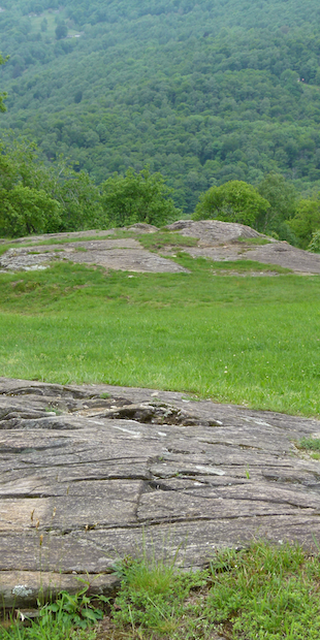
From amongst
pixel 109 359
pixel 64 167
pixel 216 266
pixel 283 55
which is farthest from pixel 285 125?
pixel 109 359

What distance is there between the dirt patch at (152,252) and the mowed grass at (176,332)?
4.99ft

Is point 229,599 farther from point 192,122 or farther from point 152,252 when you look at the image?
point 192,122


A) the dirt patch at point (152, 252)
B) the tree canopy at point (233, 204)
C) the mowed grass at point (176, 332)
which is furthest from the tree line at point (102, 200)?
the mowed grass at point (176, 332)

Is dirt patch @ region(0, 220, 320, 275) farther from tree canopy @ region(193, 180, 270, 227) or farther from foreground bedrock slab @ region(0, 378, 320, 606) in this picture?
foreground bedrock slab @ region(0, 378, 320, 606)

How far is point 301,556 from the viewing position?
299 cm

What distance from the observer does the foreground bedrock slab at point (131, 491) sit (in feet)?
9.78

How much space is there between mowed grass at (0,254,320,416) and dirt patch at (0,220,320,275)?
59.9 inches

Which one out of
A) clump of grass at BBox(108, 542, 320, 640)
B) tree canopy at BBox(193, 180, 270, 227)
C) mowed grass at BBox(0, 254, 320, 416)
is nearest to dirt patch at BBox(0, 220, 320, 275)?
mowed grass at BBox(0, 254, 320, 416)

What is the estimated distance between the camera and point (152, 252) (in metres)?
33.2

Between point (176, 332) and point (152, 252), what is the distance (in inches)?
736

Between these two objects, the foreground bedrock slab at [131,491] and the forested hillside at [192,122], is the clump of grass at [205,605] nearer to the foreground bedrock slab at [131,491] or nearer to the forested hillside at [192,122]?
the foreground bedrock slab at [131,491]

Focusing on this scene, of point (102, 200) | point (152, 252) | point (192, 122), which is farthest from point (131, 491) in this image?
point (192, 122)

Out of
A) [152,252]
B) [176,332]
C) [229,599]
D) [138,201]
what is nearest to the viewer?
[229,599]

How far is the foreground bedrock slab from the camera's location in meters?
2.98
